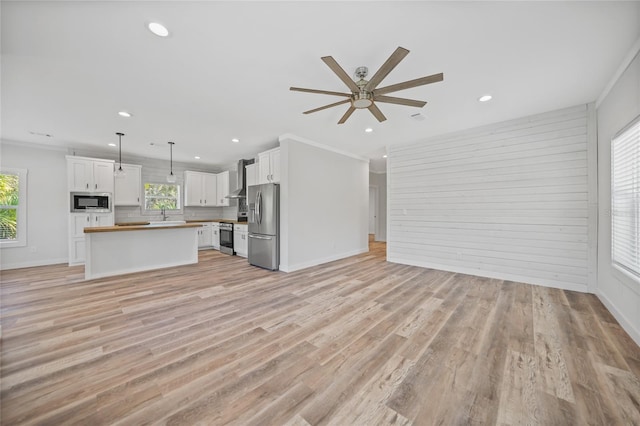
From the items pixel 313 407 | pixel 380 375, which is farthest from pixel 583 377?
pixel 313 407

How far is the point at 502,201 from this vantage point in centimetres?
416

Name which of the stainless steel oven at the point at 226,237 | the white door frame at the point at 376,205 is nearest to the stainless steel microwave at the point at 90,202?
the stainless steel oven at the point at 226,237

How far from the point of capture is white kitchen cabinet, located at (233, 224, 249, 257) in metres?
6.14

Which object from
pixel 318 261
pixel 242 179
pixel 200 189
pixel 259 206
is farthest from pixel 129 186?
pixel 318 261

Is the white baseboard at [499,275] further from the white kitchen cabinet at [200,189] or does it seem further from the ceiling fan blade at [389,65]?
the white kitchen cabinet at [200,189]

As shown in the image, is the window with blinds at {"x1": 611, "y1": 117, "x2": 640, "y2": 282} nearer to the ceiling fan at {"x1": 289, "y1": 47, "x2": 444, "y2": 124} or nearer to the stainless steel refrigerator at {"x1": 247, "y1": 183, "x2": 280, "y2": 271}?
the ceiling fan at {"x1": 289, "y1": 47, "x2": 444, "y2": 124}

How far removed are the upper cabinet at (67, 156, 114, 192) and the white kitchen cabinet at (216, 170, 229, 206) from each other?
106 inches

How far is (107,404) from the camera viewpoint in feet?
4.90

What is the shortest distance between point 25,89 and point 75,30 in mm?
1867

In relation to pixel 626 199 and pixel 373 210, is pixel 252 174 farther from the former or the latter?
pixel 626 199

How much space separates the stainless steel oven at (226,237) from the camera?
661cm

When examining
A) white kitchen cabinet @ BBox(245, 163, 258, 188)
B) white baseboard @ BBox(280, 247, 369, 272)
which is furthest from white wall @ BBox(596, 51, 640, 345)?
white kitchen cabinet @ BBox(245, 163, 258, 188)

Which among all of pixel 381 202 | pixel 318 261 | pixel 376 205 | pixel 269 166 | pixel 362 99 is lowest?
pixel 318 261

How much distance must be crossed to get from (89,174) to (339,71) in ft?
22.0
